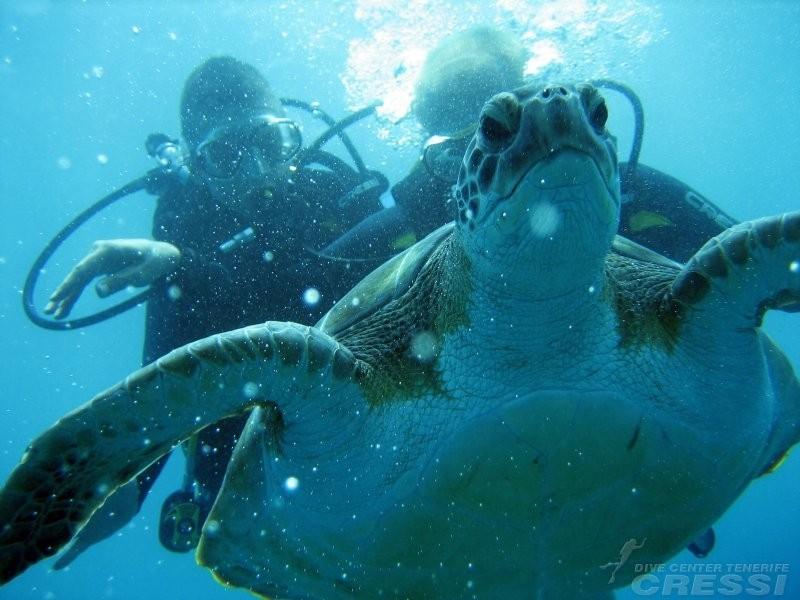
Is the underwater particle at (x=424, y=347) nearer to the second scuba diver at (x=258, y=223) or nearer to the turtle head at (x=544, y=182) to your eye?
the turtle head at (x=544, y=182)

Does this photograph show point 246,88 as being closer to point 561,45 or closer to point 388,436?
point 388,436

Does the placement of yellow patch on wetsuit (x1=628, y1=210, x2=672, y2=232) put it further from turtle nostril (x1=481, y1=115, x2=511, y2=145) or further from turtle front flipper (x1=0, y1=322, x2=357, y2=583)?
turtle front flipper (x1=0, y1=322, x2=357, y2=583)

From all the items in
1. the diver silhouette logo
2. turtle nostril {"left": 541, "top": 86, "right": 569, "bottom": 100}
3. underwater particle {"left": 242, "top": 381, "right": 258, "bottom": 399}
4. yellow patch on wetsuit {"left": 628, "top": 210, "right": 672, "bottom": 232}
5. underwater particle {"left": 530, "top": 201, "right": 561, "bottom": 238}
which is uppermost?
turtle nostril {"left": 541, "top": 86, "right": 569, "bottom": 100}

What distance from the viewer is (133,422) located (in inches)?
52.5

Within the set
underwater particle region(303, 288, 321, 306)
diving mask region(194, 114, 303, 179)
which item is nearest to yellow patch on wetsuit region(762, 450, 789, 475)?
underwater particle region(303, 288, 321, 306)

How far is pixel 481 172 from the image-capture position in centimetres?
125

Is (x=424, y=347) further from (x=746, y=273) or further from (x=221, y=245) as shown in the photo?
(x=221, y=245)

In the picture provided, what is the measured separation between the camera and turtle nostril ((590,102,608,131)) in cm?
117

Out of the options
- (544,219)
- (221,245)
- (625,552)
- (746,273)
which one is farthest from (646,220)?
(221,245)

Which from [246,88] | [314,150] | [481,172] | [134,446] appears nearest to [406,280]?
[481,172]

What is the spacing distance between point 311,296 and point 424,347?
244cm

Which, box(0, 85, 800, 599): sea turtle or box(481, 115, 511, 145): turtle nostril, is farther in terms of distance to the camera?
box(0, 85, 800, 599): sea turtle

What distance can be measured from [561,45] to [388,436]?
1250 cm

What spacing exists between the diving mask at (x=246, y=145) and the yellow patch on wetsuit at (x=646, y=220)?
321 centimetres
